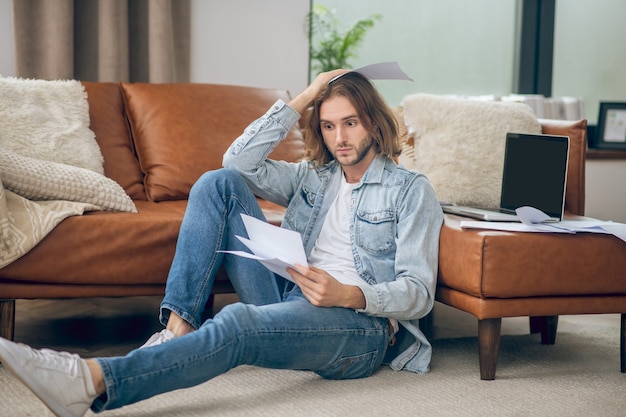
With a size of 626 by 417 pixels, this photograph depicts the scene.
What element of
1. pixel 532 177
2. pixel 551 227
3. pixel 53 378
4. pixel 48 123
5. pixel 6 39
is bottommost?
pixel 53 378

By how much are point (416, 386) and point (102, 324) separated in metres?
1.17

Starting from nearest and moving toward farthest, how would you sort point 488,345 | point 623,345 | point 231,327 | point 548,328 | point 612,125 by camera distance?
point 231,327 < point 488,345 < point 623,345 < point 548,328 < point 612,125

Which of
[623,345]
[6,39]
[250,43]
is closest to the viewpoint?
[623,345]

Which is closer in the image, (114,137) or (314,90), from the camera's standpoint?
(314,90)

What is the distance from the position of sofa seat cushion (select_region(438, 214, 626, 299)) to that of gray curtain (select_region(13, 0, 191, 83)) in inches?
69.2

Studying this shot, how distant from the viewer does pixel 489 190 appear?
2660mm

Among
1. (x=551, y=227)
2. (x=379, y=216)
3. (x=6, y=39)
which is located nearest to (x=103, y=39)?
(x=6, y=39)

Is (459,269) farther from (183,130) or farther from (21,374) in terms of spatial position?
(183,130)

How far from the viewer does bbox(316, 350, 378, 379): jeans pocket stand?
189cm

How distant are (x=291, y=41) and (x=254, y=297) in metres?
2.02

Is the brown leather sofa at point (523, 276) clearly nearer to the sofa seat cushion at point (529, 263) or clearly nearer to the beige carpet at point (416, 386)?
the sofa seat cushion at point (529, 263)

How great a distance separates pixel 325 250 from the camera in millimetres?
2035

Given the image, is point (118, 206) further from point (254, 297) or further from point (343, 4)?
point (343, 4)

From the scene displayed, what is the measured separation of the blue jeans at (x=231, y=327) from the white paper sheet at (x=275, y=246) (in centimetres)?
11
